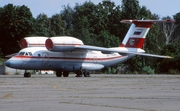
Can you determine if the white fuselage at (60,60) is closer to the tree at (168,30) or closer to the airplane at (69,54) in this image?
the airplane at (69,54)

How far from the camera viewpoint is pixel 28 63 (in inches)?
1811

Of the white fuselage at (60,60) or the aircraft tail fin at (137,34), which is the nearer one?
the white fuselage at (60,60)

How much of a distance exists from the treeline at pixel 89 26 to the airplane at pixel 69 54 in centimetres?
2376

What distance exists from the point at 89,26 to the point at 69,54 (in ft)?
200

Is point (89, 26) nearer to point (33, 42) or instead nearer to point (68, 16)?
point (68, 16)

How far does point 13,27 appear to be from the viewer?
99250mm

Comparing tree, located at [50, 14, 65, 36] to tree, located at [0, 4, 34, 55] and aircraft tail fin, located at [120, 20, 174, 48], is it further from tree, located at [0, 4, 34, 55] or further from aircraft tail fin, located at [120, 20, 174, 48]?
aircraft tail fin, located at [120, 20, 174, 48]

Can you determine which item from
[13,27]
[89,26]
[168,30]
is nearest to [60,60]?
[13,27]

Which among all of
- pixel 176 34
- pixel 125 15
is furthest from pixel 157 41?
pixel 176 34

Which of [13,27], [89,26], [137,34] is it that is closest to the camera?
[137,34]

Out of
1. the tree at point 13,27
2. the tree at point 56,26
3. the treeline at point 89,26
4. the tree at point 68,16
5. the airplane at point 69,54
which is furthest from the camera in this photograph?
the tree at point 68,16

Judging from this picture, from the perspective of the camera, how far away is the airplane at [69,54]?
46.0 metres

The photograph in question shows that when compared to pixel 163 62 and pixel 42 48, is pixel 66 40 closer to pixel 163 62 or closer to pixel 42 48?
pixel 42 48

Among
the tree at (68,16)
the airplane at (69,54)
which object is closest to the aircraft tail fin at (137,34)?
the airplane at (69,54)
